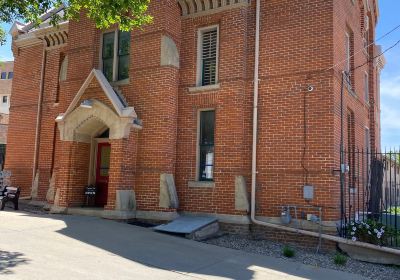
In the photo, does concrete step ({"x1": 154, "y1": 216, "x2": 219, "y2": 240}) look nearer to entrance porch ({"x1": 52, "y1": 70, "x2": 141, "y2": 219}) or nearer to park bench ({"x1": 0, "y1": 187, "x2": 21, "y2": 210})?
entrance porch ({"x1": 52, "y1": 70, "x2": 141, "y2": 219})

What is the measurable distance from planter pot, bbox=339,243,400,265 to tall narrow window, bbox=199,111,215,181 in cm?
423

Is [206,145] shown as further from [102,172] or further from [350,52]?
[350,52]

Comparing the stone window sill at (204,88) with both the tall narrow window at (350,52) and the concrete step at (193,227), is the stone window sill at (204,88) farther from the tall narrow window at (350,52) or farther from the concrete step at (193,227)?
the tall narrow window at (350,52)

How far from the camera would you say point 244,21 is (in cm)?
1227

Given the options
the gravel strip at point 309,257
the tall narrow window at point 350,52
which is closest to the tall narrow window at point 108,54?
the gravel strip at point 309,257

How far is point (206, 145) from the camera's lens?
1258 centimetres

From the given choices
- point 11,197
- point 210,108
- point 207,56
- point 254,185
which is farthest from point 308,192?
point 11,197

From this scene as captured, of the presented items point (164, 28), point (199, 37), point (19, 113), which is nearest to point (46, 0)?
point (164, 28)

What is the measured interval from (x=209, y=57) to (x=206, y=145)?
276cm

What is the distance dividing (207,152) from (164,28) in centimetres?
401

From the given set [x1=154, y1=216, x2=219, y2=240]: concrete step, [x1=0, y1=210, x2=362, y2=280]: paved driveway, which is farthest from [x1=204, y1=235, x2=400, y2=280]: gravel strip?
[x1=0, y1=210, x2=362, y2=280]: paved driveway

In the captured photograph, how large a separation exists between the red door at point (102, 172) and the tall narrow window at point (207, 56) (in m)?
4.11

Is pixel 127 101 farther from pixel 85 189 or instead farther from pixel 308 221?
pixel 308 221

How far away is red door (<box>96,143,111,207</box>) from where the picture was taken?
14.1 m
